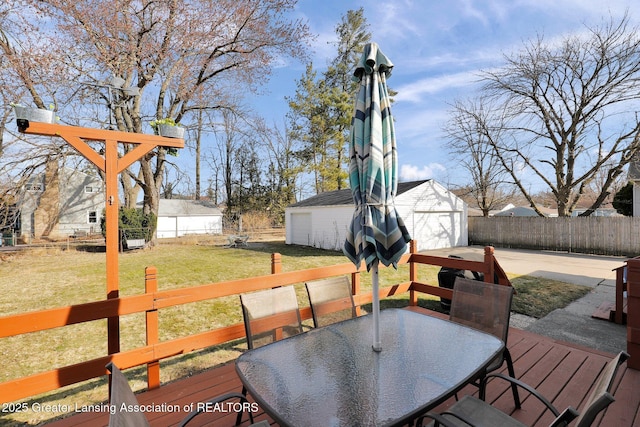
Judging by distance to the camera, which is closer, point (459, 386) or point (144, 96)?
point (459, 386)

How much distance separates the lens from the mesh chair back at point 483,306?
262 centimetres

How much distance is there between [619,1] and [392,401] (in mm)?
17733

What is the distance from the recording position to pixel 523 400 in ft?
8.18

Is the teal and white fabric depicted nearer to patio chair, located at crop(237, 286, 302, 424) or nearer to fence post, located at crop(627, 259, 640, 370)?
patio chair, located at crop(237, 286, 302, 424)

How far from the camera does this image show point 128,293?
24.3ft

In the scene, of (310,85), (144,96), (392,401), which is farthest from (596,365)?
(310,85)

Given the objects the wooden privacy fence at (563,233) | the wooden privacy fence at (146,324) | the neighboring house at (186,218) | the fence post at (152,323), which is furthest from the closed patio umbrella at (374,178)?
the neighboring house at (186,218)

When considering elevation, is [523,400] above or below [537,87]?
below

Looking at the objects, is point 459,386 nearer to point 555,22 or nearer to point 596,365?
point 596,365

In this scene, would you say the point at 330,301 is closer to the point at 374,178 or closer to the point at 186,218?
the point at 374,178

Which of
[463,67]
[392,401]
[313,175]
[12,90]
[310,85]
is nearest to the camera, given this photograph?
[392,401]

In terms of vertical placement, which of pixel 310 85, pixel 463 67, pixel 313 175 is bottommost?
pixel 313 175

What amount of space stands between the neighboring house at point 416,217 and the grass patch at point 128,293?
2.53m

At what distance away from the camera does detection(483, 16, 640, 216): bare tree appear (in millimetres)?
12828
